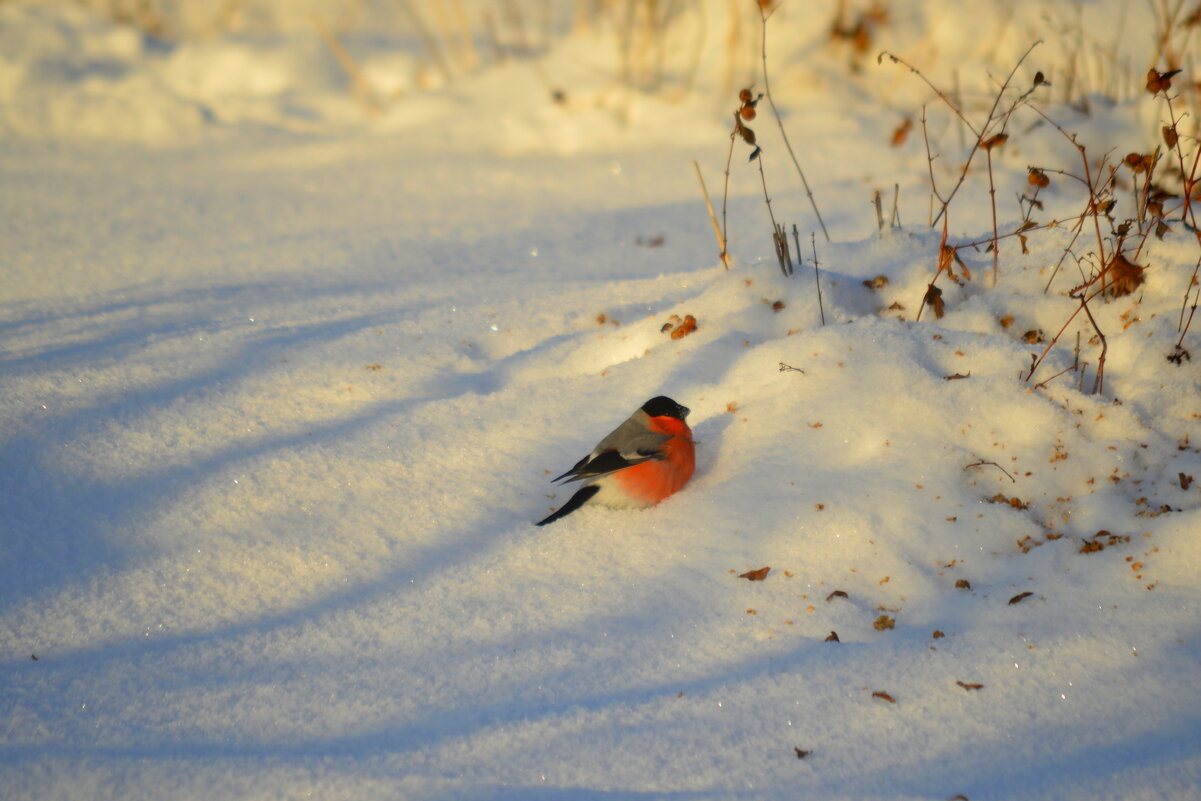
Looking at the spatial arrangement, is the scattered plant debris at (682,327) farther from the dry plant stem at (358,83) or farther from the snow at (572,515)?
the dry plant stem at (358,83)

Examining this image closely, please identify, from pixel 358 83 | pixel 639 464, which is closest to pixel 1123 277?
pixel 639 464

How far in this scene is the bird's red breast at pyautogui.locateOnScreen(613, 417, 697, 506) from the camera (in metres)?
2.34

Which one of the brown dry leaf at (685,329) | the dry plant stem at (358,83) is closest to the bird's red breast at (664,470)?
the brown dry leaf at (685,329)

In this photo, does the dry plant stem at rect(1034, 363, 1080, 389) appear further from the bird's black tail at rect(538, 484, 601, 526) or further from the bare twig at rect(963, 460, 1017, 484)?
the bird's black tail at rect(538, 484, 601, 526)

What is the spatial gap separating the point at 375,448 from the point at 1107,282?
240cm

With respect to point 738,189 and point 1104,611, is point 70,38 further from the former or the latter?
point 1104,611

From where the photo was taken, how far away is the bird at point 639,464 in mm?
2334

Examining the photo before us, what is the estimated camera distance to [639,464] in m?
2.32

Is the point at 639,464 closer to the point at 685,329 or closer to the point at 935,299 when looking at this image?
the point at 685,329

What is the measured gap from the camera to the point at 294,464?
260cm

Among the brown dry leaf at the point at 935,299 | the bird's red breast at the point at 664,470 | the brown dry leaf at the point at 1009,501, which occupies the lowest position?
the brown dry leaf at the point at 1009,501

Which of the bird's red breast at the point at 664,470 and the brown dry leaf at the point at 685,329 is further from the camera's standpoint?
the brown dry leaf at the point at 685,329

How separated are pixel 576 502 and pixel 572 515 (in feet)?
0.26

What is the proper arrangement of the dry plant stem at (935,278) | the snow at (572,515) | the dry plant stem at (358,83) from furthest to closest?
the dry plant stem at (358,83) → the dry plant stem at (935,278) → the snow at (572,515)
